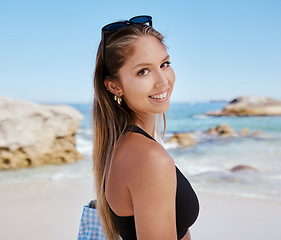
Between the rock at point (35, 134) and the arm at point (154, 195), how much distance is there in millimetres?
6794

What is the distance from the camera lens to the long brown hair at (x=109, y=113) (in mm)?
1643

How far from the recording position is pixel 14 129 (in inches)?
310

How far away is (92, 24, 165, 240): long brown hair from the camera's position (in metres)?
1.64

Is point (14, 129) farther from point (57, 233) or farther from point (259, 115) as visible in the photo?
point (259, 115)

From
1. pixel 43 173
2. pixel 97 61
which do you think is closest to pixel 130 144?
pixel 97 61

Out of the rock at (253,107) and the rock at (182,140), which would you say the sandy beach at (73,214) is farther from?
the rock at (253,107)

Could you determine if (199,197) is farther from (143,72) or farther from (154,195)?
(154,195)

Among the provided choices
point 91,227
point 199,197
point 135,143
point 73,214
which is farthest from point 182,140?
point 135,143

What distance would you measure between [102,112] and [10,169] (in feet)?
20.7

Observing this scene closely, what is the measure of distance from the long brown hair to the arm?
10.7 inches

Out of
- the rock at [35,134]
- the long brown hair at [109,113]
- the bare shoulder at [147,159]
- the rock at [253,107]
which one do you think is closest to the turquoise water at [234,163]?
the long brown hair at [109,113]

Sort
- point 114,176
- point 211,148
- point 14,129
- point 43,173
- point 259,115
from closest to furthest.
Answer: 1. point 114,176
2. point 43,173
3. point 14,129
4. point 211,148
5. point 259,115

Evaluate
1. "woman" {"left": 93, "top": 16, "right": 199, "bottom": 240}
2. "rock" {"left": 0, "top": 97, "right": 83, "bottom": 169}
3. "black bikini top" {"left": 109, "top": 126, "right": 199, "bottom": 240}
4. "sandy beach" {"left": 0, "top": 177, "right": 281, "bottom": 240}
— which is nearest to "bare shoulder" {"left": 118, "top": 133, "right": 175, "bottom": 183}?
"woman" {"left": 93, "top": 16, "right": 199, "bottom": 240}

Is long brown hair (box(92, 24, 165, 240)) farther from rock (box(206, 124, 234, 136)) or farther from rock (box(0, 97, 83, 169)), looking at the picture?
rock (box(206, 124, 234, 136))
